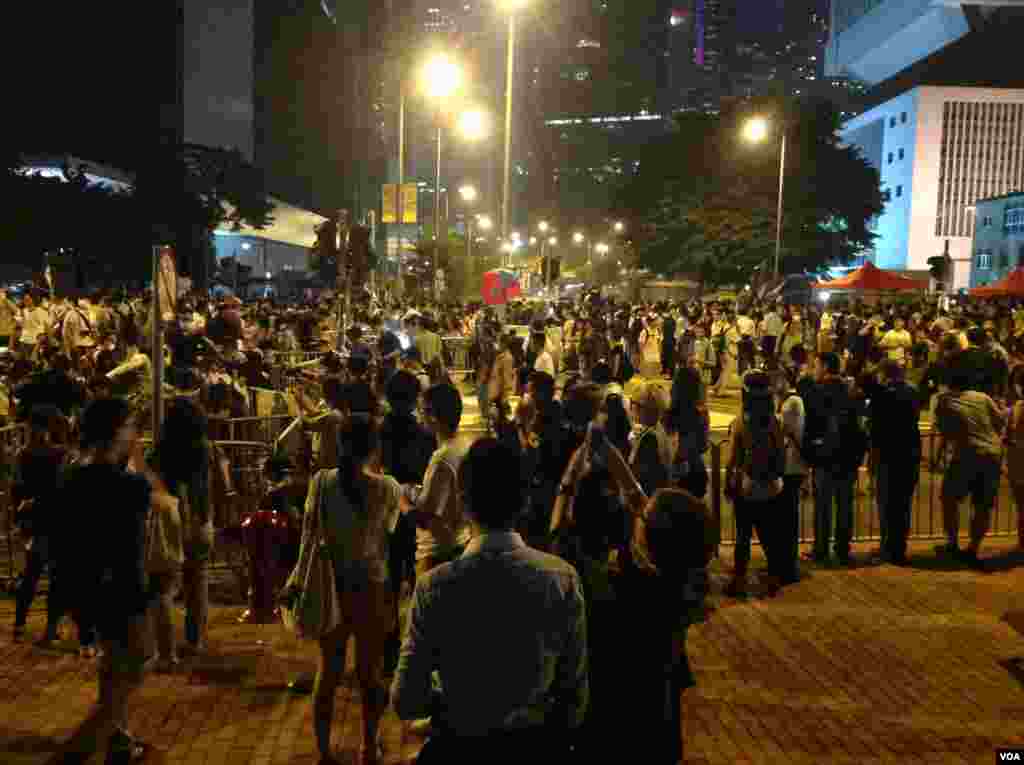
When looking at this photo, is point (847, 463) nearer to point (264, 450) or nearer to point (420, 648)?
point (264, 450)

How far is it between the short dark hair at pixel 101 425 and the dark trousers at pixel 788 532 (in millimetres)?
4939

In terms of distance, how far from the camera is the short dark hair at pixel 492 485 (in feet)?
9.80

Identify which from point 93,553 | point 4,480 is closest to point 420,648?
point 93,553

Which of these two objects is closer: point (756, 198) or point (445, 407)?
point (445, 407)

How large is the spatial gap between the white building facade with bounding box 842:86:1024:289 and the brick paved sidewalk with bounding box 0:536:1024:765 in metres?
81.4

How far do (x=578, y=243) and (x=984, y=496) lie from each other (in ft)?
398

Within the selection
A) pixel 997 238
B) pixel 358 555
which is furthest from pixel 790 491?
pixel 997 238

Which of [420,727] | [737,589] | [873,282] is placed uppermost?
[873,282]

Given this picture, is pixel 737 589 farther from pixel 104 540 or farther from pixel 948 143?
pixel 948 143

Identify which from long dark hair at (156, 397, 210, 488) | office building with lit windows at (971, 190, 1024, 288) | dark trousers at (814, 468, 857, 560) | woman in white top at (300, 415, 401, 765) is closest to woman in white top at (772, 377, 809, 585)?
dark trousers at (814, 468, 857, 560)

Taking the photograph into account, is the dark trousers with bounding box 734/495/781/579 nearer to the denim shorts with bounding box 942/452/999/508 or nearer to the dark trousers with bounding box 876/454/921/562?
the dark trousers with bounding box 876/454/921/562

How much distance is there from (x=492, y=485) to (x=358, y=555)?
5.83 feet

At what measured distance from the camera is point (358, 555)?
4.62m

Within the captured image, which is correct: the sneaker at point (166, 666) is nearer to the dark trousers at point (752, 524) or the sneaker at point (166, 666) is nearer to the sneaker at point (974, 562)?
the dark trousers at point (752, 524)
